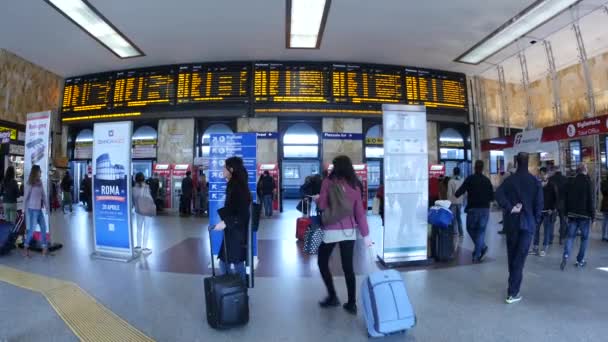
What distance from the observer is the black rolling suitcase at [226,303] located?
289 cm

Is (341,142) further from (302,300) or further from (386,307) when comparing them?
(386,307)

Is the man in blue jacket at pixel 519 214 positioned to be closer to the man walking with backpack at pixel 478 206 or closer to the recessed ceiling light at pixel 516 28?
the man walking with backpack at pixel 478 206

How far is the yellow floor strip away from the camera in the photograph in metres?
2.82

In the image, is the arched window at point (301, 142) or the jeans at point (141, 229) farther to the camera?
the arched window at point (301, 142)

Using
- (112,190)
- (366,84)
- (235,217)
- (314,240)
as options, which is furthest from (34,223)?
(366,84)

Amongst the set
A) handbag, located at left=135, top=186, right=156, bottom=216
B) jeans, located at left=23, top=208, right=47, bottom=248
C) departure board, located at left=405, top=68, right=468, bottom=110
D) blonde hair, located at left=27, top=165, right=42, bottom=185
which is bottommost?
jeans, located at left=23, top=208, right=47, bottom=248

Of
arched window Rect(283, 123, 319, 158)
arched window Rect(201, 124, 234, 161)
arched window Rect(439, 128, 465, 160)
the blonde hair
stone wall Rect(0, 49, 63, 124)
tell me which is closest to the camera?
the blonde hair

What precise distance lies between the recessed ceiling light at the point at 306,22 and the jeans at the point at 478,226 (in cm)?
544

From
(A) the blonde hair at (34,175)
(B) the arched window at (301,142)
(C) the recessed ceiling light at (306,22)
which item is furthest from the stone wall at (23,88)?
(C) the recessed ceiling light at (306,22)

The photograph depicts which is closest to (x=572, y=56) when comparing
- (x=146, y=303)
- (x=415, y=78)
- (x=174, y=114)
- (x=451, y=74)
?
(x=451, y=74)

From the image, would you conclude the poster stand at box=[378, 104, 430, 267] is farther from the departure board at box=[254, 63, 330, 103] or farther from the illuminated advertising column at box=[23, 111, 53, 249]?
the departure board at box=[254, 63, 330, 103]

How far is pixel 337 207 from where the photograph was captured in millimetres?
3199

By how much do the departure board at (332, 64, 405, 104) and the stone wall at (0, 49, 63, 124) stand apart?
31.8ft

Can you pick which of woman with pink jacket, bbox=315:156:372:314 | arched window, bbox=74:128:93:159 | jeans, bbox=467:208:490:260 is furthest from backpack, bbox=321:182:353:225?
arched window, bbox=74:128:93:159
